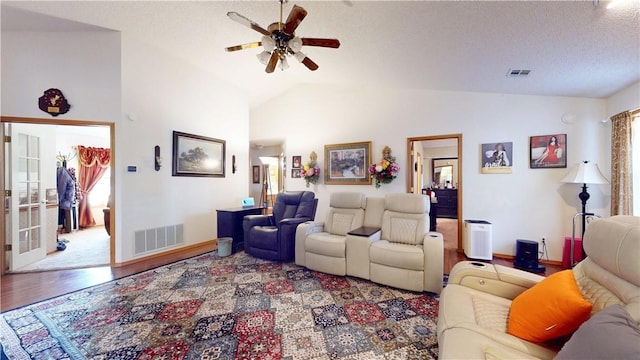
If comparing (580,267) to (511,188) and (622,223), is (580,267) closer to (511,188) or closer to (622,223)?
(622,223)

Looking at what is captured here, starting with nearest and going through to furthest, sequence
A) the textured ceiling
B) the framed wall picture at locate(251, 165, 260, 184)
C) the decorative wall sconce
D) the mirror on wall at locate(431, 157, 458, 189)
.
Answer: the textured ceiling → the decorative wall sconce → the framed wall picture at locate(251, 165, 260, 184) → the mirror on wall at locate(431, 157, 458, 189)

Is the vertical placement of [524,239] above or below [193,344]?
above

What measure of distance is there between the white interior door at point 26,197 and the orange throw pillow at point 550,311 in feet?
17.7

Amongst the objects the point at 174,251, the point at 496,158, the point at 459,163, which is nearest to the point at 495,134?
the point at 496,158

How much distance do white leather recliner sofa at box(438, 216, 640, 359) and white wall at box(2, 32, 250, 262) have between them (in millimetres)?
4064

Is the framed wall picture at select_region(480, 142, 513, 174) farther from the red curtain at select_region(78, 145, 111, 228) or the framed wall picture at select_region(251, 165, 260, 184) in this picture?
the red curtain at select_region(78, 145, 111, 228)

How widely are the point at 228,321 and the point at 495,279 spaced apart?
2101 mm

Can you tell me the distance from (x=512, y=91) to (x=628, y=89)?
1113mm

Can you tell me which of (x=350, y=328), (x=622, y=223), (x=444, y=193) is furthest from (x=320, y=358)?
(x=444, y=193)

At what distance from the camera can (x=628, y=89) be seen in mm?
2850

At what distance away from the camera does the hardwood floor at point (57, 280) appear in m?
2.44

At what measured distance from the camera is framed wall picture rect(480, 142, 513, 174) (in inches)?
148

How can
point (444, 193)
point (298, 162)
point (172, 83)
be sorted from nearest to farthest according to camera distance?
point (172, 83)
point (298, 162)
point (444, 193)

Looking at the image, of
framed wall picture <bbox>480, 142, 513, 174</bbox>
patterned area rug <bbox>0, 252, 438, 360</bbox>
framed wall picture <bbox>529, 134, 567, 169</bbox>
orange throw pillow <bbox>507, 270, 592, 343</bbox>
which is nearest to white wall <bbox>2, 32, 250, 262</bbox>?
patterned area rug <bbox>0, 252, 438, 360</bbox>
